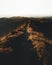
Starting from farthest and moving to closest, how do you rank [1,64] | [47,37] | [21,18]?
[21,18], [47,37], [1,64]

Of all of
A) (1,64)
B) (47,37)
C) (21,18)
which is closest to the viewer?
(1,64)

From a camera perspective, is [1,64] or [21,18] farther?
[21,18]
